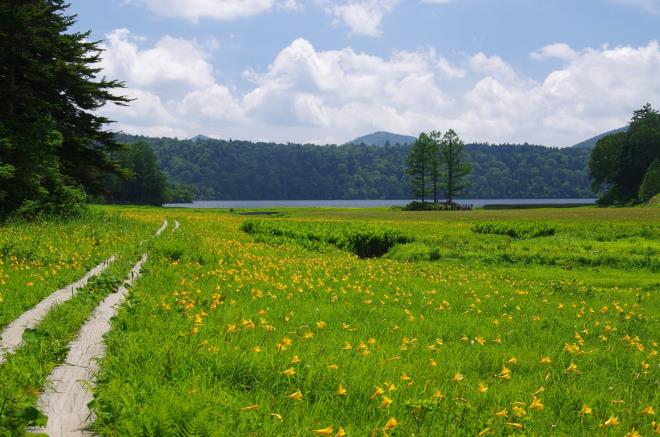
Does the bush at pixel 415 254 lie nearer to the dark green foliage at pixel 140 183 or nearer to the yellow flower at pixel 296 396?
the yellow flower at pixel 296 396

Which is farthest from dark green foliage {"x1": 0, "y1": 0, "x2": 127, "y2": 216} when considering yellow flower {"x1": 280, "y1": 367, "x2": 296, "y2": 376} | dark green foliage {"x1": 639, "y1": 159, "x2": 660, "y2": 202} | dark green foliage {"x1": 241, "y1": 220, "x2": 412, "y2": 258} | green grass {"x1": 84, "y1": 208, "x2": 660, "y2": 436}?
dark green foliage {"x1": 639, "y1": 159, "x2": 660, "y2": 202}

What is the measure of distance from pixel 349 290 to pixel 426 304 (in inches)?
68.3

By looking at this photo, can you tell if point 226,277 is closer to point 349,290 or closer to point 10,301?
point 349,290

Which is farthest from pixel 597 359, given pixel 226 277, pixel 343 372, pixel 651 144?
pixel 651 144

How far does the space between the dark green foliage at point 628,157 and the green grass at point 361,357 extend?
326 ft

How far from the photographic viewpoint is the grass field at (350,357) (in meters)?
4.18

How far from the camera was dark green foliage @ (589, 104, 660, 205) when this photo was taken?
99.1 m

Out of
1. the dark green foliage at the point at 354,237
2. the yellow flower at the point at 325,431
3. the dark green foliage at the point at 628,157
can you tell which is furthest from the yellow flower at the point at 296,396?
the dark green foliage at the point at 628,157

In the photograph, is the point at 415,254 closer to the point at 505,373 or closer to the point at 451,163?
the point at 505,373

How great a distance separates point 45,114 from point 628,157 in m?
105

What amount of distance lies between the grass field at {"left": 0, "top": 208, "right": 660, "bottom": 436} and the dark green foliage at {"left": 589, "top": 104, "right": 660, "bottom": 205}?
99.3m

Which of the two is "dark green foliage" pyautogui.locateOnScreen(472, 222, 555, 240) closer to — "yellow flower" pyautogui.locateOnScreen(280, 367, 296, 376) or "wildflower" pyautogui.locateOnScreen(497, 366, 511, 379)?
"wildflower" pyautogui.locateOnScreen(497, 366, 511, 379)

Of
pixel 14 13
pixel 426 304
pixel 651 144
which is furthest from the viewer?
pixel 651 144

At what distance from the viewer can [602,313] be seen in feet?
35.2
